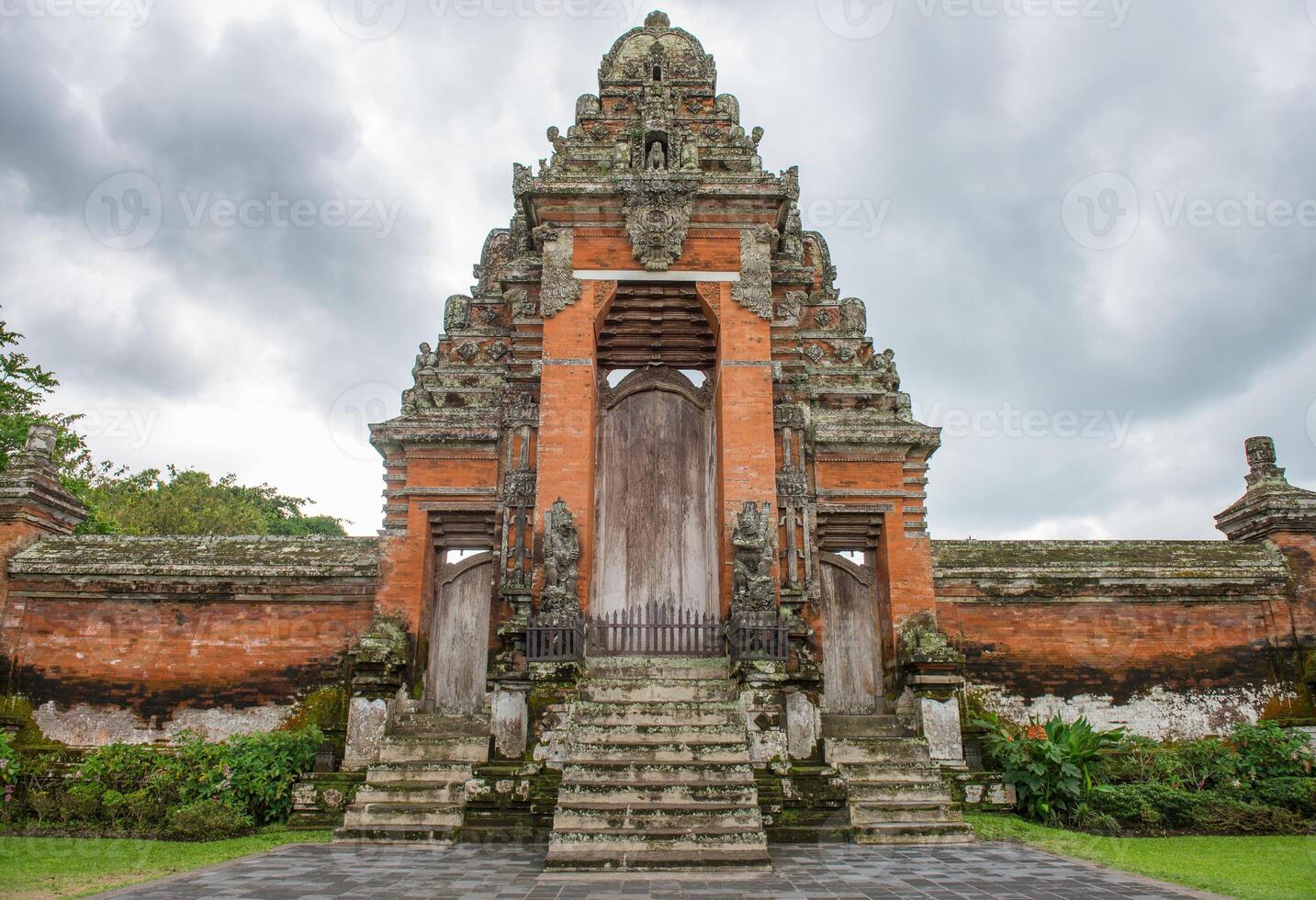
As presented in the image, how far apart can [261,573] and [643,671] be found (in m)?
6.13

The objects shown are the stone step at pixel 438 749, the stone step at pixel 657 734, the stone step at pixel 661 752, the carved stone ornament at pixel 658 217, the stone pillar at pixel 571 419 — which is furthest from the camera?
the carved stone ornament at pixel 658 217

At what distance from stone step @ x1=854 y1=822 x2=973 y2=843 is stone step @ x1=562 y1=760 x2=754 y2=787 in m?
1.61

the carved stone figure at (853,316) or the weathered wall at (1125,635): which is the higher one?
the carved stone figure at (853,316)

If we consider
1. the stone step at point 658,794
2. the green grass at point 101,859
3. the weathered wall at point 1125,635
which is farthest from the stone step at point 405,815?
the weathered wall at point 1125,635

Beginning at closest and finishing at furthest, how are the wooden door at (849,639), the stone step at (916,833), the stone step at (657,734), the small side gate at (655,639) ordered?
the stone step at (657,734) → the stone step at (916,833) → the small side gate at (655,639) → the wooden door at (849,639)

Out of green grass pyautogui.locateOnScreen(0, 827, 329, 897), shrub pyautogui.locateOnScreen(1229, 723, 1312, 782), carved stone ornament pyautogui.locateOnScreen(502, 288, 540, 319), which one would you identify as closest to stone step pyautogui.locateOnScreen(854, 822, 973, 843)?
shrub pyautogui.locateOnScreen(1229, 723, 1312, 782)

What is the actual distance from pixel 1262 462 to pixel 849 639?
737 centimetres

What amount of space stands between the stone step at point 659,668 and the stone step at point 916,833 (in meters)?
2.24

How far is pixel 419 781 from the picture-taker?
9977mm

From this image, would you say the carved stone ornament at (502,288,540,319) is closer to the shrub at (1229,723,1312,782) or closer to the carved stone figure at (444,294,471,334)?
the carved stone figure at (444,294,471,334)

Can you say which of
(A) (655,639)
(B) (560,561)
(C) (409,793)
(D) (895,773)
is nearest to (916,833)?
(D) (895,773)

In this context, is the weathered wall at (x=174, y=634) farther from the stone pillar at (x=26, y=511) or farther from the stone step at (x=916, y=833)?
the stone step at (x=916, y=833)

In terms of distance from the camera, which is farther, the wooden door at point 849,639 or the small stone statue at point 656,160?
the wooden door at point 849,639

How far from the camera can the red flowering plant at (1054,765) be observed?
10.3 metres
